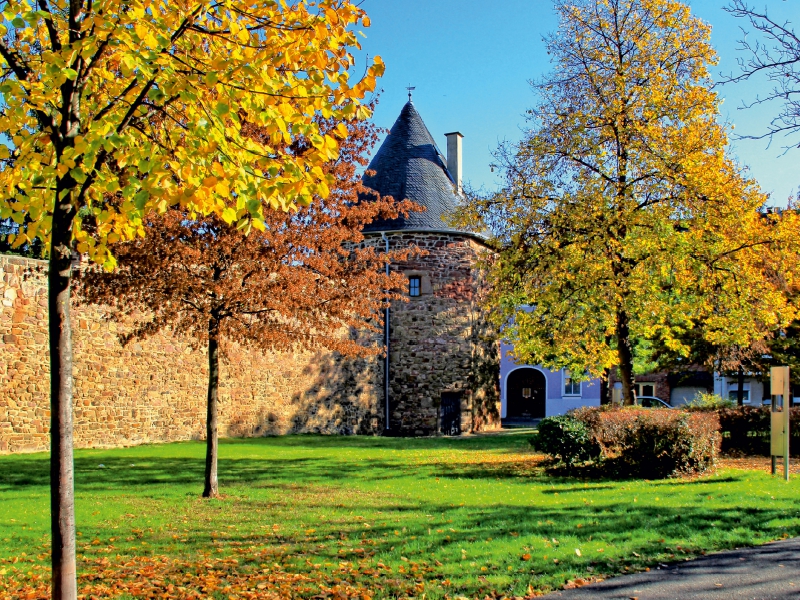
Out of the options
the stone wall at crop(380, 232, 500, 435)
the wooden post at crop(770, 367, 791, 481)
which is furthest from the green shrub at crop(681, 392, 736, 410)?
the stone wall at crop(380, 232, 500, 435)

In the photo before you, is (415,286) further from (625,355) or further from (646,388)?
(646,388)

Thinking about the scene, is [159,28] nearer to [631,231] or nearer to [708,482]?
[708,482]

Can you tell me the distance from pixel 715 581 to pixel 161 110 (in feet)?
17.0

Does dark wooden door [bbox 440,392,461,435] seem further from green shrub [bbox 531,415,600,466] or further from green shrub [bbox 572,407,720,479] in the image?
green shrub [bbox 572,407,720,479]

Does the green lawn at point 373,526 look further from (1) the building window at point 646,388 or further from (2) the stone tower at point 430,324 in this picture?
(1) the building window at point 646,388

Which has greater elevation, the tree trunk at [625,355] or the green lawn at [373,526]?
the tree trunk at [625,355]

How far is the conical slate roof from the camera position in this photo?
25.3 m

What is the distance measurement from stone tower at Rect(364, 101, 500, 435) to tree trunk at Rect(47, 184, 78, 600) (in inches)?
810

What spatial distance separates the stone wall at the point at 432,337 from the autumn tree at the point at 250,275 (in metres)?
14.3

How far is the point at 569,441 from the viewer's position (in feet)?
41.5

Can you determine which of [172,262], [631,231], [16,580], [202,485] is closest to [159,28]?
[16,580]

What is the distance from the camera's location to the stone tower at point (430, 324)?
82.5 feet

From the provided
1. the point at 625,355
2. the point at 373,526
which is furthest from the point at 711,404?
the point at 373,526

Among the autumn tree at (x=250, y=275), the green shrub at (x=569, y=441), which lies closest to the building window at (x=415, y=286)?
the green shrub at (x=569, y=441)
